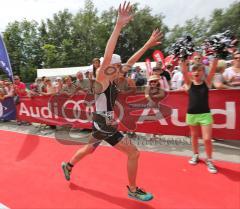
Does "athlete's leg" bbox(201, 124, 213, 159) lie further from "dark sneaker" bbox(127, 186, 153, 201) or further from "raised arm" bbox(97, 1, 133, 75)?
"raised arm" bbox(97, 1, 133, 75)

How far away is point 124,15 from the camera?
360 cm

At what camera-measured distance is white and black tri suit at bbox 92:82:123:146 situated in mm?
4035

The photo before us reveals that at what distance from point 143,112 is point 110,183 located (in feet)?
9.26

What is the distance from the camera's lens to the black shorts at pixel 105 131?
13.6 ft

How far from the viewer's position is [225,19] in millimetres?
59500

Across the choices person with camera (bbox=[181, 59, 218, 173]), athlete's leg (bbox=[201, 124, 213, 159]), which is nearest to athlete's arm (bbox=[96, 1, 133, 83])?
person with camera (bbox=[181, 59, 218, 173])

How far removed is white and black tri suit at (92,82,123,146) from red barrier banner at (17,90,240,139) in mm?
2967

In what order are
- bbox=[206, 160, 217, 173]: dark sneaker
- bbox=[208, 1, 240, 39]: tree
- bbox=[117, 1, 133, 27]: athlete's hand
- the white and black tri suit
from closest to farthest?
bbox=[117, 1, 133, 27]: athlete's hand
the white and black tri suit
bbox=[206, 160, 217, 173]: dark sneaker
bbox=[208, 1, 240, 39]: tree

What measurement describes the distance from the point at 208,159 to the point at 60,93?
5.46m

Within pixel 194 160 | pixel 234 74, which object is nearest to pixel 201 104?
pixel 194 160

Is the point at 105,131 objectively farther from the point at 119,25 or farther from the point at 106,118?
the point at 119,25

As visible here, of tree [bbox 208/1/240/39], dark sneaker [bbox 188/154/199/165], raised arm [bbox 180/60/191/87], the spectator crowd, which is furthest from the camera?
tree [bbox 208/1/240/39]

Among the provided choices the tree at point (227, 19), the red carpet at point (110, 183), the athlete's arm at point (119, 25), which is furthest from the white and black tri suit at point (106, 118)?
the tree at point (227, 19)

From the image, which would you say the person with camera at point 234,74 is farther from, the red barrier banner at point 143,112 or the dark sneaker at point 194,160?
the dark sneaker at point 194,160
